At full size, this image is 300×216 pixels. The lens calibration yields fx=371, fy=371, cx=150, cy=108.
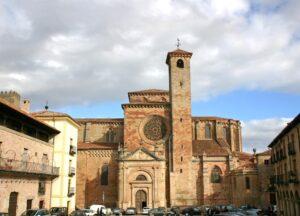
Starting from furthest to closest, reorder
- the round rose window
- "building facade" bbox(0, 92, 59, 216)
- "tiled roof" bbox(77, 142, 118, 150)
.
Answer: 1. the round rose window
2. "tiled roof" bbox(77, 142, 118, 150)
3. "building facade" bbox(0, 92, 59, 216)

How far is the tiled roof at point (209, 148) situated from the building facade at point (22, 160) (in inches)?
1063

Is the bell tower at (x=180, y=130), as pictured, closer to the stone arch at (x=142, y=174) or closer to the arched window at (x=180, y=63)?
the arched window at (x=180, y=63)

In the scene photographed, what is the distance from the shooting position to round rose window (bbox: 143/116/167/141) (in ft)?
183

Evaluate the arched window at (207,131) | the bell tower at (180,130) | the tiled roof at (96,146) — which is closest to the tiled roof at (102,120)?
the tiled roof at (96,146)

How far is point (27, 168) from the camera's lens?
28.8m

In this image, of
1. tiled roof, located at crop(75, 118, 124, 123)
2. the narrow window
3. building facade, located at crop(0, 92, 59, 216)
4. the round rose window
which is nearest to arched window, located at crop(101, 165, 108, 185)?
the round rose window

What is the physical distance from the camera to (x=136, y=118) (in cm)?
5612

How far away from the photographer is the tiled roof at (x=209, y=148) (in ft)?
A: 183

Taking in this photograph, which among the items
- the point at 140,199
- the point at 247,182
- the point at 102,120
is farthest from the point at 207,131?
the point at 140,199

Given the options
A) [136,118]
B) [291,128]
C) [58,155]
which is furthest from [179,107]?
[291,128]

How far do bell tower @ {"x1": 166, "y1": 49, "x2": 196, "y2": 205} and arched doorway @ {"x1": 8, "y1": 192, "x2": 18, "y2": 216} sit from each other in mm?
27760

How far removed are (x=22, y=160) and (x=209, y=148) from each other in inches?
1375

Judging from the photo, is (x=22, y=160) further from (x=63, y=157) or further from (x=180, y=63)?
(x=180, y=63)

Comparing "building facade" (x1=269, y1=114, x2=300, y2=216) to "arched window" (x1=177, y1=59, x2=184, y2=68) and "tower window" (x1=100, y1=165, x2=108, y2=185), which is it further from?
"tower window" (x1=100, y1=165, x2=108, y2=185)
